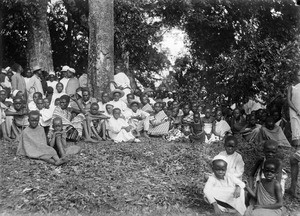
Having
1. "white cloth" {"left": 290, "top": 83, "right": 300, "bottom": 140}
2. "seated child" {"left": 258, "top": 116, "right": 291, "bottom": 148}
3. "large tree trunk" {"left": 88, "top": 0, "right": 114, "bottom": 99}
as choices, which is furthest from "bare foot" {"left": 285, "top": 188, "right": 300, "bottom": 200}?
"large tree trunk" {"left": 88, "top": 0, "right": 114, "bottom": 99}

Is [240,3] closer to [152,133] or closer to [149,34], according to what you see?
[149,34]

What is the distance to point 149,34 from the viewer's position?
13.0 metres

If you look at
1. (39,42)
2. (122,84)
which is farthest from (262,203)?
(39,42)

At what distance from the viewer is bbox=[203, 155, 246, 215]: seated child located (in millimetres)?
Answer: 5093

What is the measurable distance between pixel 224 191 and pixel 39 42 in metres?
8.69

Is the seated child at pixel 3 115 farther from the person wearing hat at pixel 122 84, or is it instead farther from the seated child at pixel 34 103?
the person wearing hat at pixel 122 84

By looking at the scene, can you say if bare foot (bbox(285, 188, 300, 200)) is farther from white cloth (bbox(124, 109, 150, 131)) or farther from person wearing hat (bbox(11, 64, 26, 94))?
person wearing hat (bbox(11, 64, 26, 94))

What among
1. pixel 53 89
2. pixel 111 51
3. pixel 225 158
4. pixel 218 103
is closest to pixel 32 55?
pixel 53 89

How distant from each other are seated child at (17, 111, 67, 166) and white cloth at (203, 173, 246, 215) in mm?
2678

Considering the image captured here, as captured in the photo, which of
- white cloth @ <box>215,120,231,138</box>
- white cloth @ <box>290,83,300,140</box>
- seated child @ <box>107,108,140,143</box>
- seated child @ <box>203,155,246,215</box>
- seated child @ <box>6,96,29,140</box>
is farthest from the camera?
white cloth @ <box>215,120,231,138</box>

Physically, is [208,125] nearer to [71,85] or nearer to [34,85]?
[71,85]

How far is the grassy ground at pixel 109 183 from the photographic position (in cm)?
537

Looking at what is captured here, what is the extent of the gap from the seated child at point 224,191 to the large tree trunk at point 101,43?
16.5 ft

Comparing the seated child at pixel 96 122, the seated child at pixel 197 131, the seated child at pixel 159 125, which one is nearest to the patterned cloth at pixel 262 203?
the seated child at pixel 197 131
